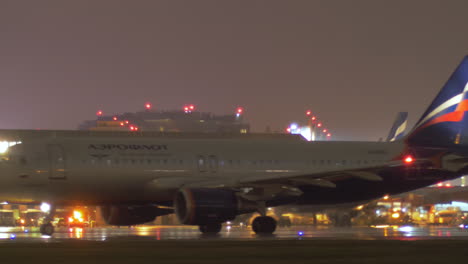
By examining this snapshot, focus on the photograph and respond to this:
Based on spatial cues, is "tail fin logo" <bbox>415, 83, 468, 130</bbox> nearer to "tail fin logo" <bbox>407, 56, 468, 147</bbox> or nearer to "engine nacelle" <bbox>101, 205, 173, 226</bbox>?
"tail fin logo" <bbox>407, 56, 468, 147</bbox>

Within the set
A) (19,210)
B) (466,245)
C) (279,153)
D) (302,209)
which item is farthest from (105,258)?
(19,210)

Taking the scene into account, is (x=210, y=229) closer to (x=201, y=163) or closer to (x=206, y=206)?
(x=201, y=163)

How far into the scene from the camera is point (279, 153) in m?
30.5

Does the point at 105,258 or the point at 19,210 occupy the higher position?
the point at 19,210

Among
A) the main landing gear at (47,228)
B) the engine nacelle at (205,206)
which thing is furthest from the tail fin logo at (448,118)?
the main landing gear at (47,228)

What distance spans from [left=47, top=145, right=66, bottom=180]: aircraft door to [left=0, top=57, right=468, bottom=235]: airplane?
35 millimetres

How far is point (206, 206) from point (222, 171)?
12.1 ft

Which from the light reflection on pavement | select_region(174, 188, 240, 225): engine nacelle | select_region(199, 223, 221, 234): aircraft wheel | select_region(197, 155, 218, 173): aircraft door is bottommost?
the light reflection on pavement

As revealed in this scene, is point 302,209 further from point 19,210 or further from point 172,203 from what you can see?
point 19,210

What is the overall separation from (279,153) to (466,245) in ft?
42.5

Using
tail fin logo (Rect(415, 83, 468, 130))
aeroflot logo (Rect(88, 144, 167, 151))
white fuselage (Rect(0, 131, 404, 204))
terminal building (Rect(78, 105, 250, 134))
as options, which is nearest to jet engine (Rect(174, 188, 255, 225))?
white fuselage (Rect(0, 131, 404, 204))

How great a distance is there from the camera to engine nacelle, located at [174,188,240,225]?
25781mm

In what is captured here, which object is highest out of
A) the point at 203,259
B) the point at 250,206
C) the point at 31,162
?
the point at 31,162

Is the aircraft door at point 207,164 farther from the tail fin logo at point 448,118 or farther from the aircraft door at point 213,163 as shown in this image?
the tail fin logo at point 448,118
